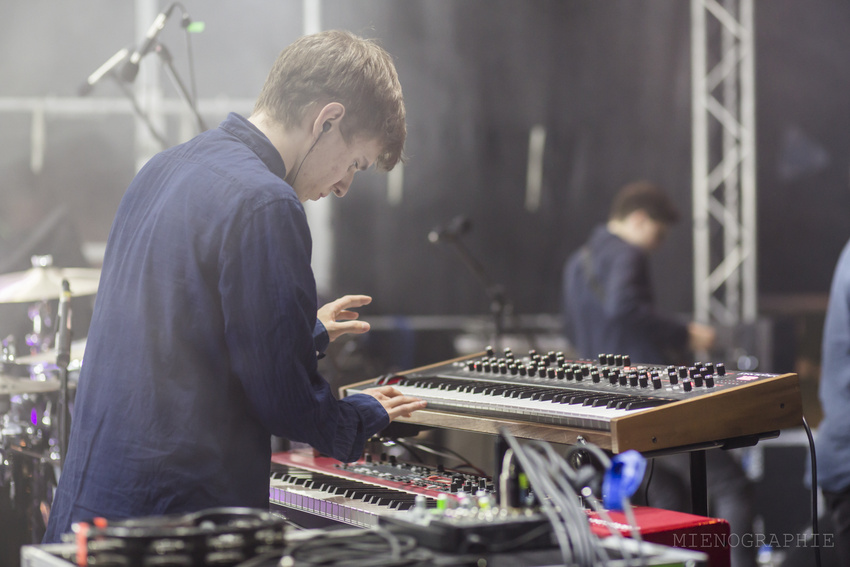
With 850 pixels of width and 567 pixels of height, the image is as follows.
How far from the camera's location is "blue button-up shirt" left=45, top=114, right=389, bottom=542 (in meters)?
1.73

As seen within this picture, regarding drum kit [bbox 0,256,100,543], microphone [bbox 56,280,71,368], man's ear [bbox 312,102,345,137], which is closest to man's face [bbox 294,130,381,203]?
man's ear [bbox 312,102,345,137]

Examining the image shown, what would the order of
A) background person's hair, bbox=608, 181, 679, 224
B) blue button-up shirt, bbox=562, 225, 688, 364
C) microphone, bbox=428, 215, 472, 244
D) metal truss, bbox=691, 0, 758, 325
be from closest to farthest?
microphone, bbox=428, 215, 472, 244, blue button-up shirt, bbox=562, 225, 688, 364, background person's hair, bbox=608, 181, 679, 224, metal truss, bbox=691, 0, 758, 325

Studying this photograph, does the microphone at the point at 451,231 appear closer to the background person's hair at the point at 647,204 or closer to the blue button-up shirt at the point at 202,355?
the background person's hair at the point at 647,204

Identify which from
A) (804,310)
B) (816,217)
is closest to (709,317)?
(804,310)

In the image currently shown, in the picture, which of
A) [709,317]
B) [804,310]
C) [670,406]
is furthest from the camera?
[804,310]

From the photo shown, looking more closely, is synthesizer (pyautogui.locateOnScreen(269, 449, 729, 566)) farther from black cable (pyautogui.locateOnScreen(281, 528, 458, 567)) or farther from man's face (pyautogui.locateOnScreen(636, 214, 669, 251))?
man's face (pyautogui.locateOnScreen(636, 214, 669, 251))

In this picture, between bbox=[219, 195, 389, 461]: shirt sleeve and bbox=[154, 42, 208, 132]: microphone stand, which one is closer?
bbox=[219, 195, 389, 461]: shirt sleeve

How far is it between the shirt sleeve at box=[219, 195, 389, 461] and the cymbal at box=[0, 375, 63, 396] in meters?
1.66

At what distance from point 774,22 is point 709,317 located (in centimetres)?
283

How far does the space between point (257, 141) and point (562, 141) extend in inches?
253

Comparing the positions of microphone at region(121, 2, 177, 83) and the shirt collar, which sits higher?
microphone at region(121, 2, 177, 83)

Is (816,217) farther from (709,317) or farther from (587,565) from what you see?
(587,565)

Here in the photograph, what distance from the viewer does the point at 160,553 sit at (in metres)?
1.34

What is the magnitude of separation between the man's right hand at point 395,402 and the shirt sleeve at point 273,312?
31 cm
